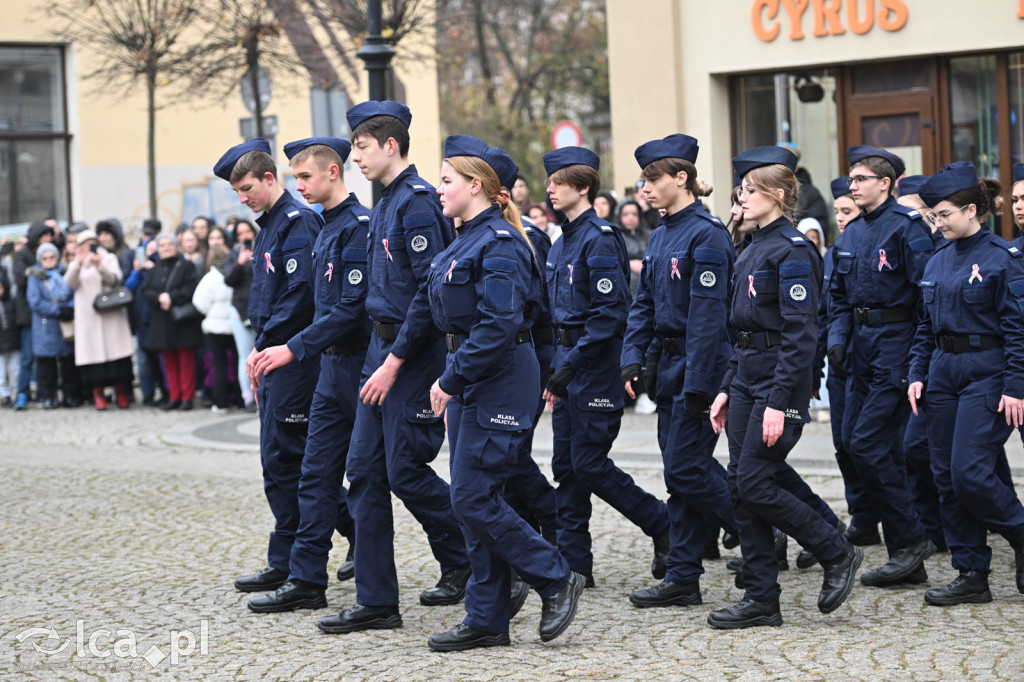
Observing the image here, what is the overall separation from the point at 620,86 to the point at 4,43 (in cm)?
1236

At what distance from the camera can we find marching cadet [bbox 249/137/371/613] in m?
6.48

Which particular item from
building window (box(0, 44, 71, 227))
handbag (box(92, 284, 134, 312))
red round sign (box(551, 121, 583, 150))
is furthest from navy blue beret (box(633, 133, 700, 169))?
building window (box(0, 44, 71, 227))

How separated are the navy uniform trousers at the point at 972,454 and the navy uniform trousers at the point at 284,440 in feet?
→ 9.72

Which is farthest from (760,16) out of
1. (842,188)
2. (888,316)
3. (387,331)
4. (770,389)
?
(387,331)

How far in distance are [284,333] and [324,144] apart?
91 centimetres

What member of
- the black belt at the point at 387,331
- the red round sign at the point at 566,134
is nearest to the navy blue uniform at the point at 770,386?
the black belt at the point at 387,331

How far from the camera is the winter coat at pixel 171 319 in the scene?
15141 millimetres

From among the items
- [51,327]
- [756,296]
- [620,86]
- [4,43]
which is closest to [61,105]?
[4,43]

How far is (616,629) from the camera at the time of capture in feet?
20.2

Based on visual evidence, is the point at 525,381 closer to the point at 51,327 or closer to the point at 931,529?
the point at 931,529

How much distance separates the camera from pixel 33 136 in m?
24.3

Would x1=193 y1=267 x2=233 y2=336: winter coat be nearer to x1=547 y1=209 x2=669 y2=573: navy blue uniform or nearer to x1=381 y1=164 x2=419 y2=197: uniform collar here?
x1=547 y1=209 x2=669 y2=573: navy blue uniform

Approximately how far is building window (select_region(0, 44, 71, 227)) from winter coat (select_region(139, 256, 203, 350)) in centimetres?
996

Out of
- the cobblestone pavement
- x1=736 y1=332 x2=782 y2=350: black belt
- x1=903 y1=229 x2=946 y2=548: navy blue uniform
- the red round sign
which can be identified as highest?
the red round sign
